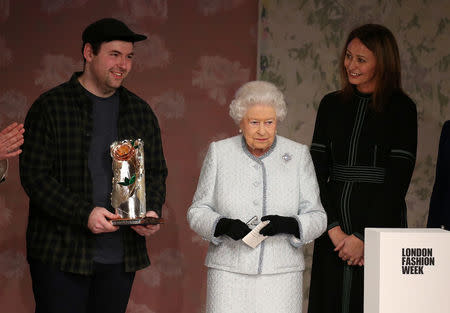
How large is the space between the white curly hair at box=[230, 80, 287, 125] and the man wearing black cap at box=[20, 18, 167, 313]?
481 mm

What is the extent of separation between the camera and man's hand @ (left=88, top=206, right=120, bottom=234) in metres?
3.01

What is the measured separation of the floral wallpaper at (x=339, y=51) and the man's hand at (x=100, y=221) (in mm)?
2093

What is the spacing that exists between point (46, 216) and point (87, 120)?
458mm

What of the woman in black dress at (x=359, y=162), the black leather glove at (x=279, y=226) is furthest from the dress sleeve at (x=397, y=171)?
the black leather glove at (x=279, y=226)

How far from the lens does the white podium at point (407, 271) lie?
2.53 meters

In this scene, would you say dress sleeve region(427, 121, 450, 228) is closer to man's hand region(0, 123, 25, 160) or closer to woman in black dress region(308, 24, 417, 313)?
woman in black dress region(308, 24, 417, 313)

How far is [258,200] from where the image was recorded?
3186mm

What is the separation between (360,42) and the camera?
3.57 meters

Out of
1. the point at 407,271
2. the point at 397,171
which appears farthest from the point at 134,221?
Answer: the point at 397,171

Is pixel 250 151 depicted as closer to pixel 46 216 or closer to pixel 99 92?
pixel 99 92

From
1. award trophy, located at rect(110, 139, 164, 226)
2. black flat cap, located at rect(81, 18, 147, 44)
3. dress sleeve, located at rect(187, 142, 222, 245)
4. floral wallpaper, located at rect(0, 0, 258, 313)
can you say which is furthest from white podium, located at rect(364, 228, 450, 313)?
floral wallpaper, located at rect(0, 0, 258, 313)

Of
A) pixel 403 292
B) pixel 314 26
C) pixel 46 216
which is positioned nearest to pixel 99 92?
pixel 46 216

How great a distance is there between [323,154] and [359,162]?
0.64ft

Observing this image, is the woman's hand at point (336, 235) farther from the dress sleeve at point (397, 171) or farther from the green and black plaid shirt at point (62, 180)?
the green and black plaid shirt at point (62, 180)
